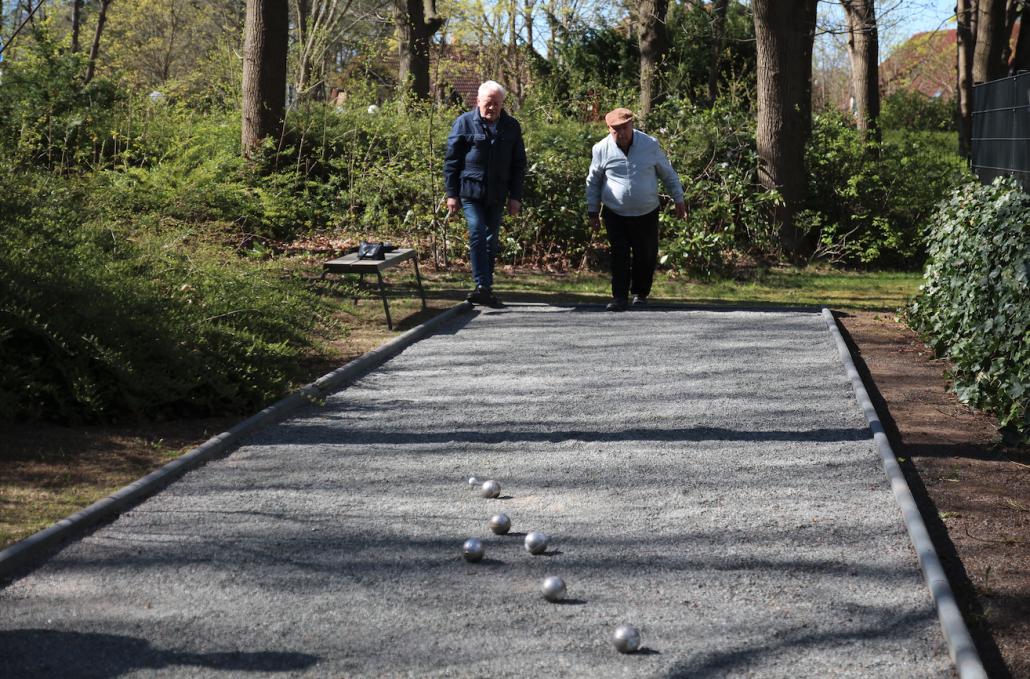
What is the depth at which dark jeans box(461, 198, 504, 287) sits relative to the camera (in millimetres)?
12211

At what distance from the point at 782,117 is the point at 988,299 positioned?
30.2 feet

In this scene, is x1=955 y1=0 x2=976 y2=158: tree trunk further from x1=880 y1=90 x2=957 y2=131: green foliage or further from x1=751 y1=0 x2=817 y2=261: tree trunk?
x1=880 y1=90 x2=957 y2=131: green foliage

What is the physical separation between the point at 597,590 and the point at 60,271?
15.5ft

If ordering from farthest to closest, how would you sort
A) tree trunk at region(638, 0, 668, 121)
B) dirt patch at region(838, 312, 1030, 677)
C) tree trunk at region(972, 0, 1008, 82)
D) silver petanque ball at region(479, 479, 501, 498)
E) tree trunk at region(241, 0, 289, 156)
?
tree trunk at region(972, 0, 1008, 82), tree trunk at region(638, 0, 668, 121), tree trunk at region(241, 0, 289, 156), silver petanque ball at region(479, 479, 501, 498), dirt patch at region(838, 312, 1030, 677)

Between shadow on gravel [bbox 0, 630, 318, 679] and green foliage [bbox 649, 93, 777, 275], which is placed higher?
green foliage [bbox 649, 93, 777, 275]

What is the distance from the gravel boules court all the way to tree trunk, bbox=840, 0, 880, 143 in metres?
14.1

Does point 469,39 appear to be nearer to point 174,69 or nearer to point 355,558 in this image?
point 174,69

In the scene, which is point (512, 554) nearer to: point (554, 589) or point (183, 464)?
point (554, 589)

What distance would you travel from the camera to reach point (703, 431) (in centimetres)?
723

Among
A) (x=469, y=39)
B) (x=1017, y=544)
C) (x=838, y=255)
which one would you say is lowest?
(x=1017, y=544)

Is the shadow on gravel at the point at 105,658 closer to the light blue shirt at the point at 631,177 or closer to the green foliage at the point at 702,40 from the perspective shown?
the light blue shirt at the point at 631,177

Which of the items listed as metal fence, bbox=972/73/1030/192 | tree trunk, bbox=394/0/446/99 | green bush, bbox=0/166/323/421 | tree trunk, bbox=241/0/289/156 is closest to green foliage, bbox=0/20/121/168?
tree trunk, bbox=241/0/289/156

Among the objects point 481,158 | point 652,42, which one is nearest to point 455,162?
point 481,158

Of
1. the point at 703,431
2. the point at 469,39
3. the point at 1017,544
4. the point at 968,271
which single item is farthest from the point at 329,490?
the point at 469,39
